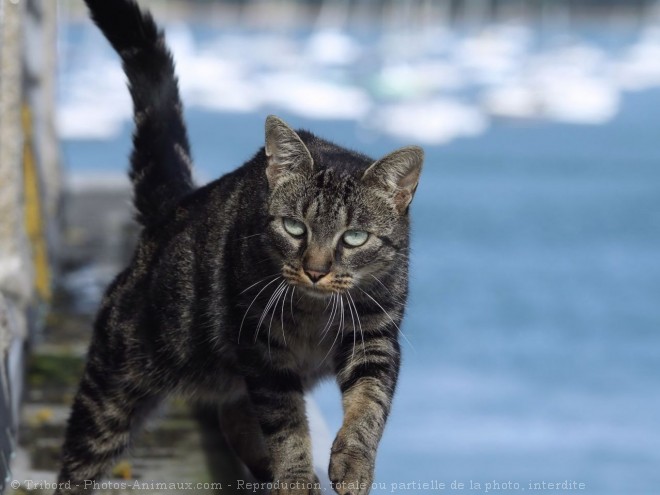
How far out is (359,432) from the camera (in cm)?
287

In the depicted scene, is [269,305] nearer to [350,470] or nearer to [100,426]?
[350,470]

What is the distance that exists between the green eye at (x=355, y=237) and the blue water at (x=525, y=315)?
385 millimetres

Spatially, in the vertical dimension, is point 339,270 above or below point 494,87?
below

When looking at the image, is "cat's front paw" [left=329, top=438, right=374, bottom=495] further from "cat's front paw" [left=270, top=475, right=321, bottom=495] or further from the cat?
"cat's front paw" [left=270, top=475, right=321, bottom=495]

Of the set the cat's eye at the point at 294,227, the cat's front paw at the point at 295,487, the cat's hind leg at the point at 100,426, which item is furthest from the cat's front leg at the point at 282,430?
the cat's hind leg at the point at 100,426

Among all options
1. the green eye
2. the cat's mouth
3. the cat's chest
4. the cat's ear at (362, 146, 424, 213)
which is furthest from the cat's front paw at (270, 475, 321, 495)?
the cat's ear at (362, 146, 424, 213)

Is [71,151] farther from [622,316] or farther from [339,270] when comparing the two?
[339,270]

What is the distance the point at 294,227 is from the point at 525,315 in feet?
29.3

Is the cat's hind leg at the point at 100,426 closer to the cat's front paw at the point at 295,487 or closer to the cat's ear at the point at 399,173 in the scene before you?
the cat's front paw at the point at 295,487

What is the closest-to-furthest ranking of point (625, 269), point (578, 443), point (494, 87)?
point (578, 443) < point (625, 269) < point (494, 87)

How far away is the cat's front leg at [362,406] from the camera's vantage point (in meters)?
2.80

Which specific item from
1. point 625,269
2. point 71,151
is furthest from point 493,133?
point 625,269

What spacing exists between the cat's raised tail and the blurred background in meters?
0.24

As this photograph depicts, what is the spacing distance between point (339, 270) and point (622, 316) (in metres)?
9.04
